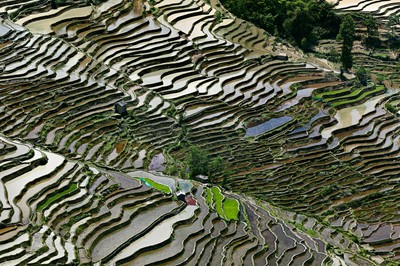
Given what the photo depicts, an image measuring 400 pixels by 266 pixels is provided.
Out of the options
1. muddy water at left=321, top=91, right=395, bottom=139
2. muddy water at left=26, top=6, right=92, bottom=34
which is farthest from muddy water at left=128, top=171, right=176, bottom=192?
muddy water at left=26, top=6, right=92, bottom=34

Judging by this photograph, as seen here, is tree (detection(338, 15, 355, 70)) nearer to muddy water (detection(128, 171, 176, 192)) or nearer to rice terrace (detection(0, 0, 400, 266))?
rice terrace (detection(0, 0, 400, 266))

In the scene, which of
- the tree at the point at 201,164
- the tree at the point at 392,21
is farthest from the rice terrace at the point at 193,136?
the tree at the point at 392,21

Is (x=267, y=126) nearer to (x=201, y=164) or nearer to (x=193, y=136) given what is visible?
(x=193, y=136)

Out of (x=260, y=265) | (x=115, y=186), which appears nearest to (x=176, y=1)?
(x=115, y=186)

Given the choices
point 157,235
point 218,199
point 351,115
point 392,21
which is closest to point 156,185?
point 218,199

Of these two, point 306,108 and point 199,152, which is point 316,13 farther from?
point 199,152
